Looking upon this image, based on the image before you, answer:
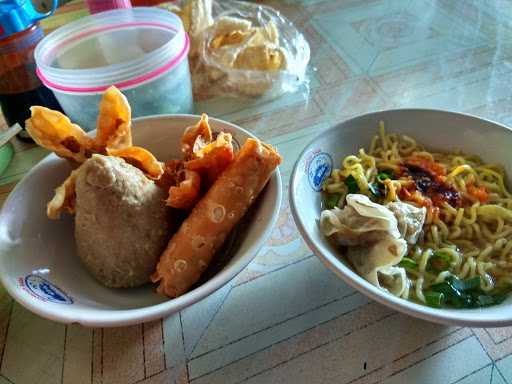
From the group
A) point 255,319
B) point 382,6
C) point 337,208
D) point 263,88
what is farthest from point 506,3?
point 255,319

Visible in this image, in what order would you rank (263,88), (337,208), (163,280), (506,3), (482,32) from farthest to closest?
1. (506,3)
2. (482,32)
3. (263,88)
4. (337,208)
5. (163,280)

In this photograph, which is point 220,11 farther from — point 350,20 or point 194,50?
point 350,20

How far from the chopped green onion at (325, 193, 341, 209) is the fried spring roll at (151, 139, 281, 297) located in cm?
15

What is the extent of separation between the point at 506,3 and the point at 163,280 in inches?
55.4

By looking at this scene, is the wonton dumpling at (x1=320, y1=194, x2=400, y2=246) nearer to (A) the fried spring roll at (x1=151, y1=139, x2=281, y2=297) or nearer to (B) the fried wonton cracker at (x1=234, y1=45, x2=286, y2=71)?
(A) the fried spring roll at (x1=151, y1=139, x2=281, y2=297)

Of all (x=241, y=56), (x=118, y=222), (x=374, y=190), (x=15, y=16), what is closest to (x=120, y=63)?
(x=15, y=16)

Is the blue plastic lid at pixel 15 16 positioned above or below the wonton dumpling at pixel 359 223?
above

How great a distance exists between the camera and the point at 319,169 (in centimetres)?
66

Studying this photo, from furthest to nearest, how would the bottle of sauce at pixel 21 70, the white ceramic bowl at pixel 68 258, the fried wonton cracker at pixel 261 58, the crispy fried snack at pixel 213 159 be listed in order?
the fried wonton cracker at pixel 261 58
the bottle of sauce at pixel 21 70
the crispy fried snack at pixel 213 159
the white ceramic bowl at pixel 68 258

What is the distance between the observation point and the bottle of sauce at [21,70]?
77cm

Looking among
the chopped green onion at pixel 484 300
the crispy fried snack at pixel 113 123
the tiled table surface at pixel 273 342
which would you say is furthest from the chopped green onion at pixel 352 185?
the crispy fried snack at pixel 113 123

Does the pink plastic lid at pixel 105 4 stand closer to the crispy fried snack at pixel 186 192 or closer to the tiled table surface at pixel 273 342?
the tiled table surface at pixel 273 342

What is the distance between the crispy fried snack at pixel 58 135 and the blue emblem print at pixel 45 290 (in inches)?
7.3

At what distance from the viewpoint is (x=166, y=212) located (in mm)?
561
